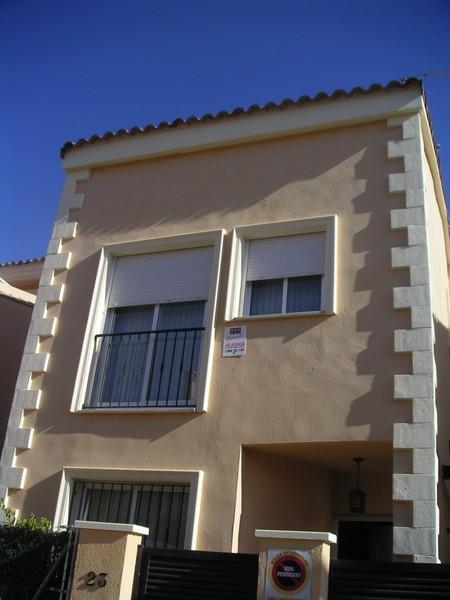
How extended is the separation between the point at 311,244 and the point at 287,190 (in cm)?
86

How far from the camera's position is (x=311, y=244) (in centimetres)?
874

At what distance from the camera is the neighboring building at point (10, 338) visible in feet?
39.1

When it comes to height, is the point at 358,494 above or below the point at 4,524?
above

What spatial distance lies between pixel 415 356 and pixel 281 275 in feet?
6.83

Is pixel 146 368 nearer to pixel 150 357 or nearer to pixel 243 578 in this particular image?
pixel 150 357

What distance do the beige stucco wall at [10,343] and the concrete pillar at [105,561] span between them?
18.5 feet

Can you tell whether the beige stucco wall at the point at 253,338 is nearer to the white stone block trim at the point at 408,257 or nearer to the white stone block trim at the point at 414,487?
the white stone block trim at the point at 408,257

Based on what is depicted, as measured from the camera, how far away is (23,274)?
1543cm

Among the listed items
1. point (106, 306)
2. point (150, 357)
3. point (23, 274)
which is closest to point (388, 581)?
point (150, 357)

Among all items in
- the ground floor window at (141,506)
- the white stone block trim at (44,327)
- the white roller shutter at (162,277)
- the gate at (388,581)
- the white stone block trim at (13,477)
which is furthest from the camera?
the white stone block trim at (44,327)

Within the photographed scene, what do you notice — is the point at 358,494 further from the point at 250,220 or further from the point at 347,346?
the point at 250,220

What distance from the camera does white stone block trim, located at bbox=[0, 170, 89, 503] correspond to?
9008 mm

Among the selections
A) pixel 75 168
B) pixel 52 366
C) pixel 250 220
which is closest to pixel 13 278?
pixel 75 168

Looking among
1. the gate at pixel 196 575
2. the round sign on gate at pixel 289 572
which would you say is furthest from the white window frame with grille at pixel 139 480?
the round sign on gate at pixel 289 572
